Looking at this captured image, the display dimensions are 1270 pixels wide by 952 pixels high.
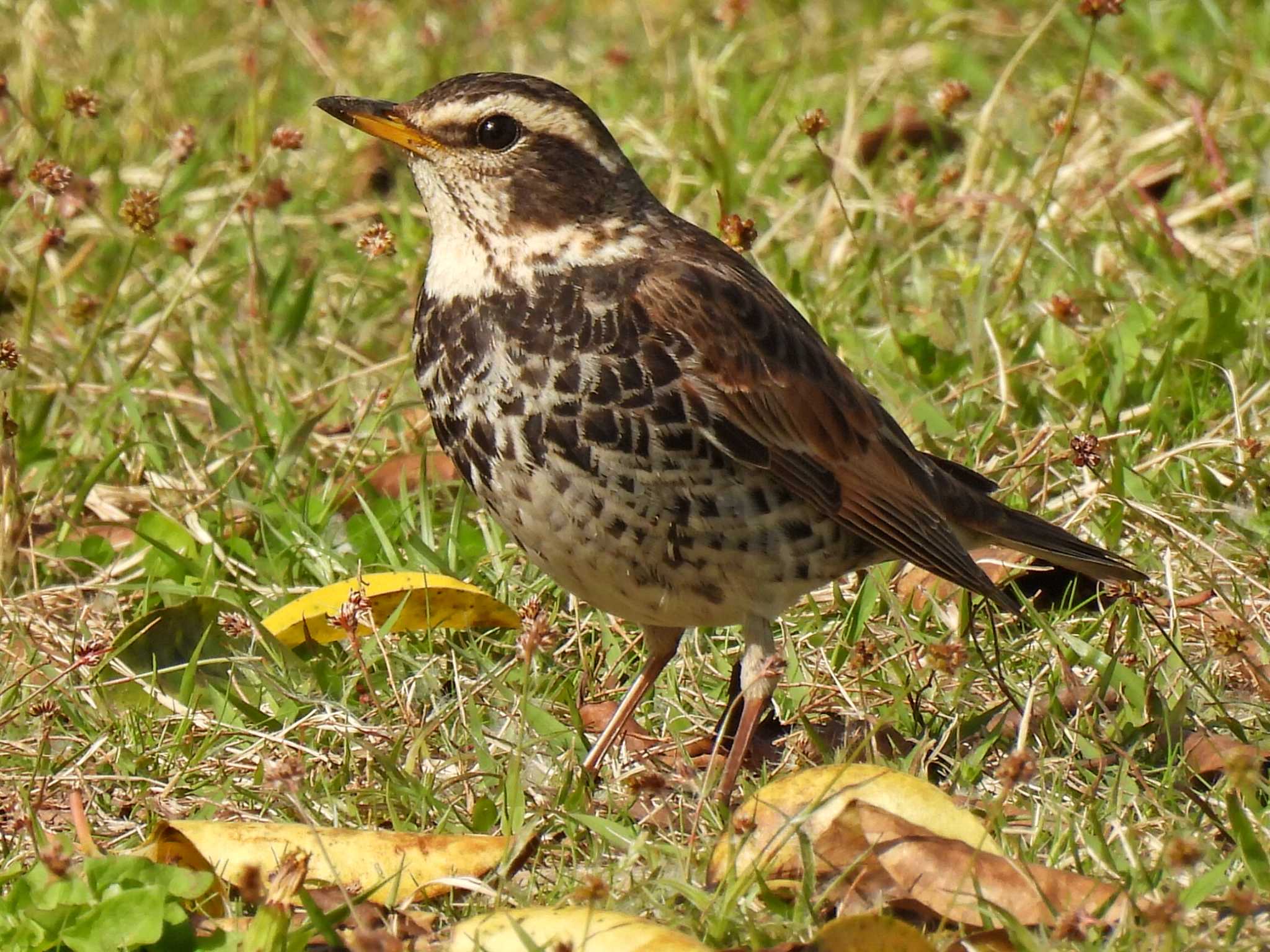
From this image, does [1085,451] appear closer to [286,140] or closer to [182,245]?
[286,140]

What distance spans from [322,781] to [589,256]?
146cm

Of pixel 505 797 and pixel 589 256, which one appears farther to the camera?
pixel 589 256

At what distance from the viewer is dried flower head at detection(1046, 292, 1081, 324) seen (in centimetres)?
639

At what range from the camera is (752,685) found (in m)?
4.70

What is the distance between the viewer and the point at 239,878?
365 cm

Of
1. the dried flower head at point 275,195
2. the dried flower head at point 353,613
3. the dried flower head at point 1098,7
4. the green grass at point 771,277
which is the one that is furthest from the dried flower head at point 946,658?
the dried flower head at point 275,195

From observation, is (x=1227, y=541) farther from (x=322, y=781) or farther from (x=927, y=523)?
(x=322, y=781)

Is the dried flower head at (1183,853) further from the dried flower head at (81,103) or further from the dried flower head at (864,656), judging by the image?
the dried flower head at (81,103)

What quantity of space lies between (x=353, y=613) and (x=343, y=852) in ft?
2.00

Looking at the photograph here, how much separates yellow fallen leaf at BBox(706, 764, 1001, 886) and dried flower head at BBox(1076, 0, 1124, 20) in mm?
2833

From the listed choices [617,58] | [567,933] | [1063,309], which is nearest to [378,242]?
[1063,309]

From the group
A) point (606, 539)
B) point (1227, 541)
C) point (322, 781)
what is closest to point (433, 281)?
point (606, 539)

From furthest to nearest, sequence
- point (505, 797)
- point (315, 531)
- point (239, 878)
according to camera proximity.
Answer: point (315, 531), point (505, 797), point (239, 878)

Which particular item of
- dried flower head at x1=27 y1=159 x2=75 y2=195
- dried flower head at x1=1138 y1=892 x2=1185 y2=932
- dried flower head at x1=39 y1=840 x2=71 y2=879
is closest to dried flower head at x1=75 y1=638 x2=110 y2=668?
dried flower head at x1=39 y1=840 x2=71 y2=879
